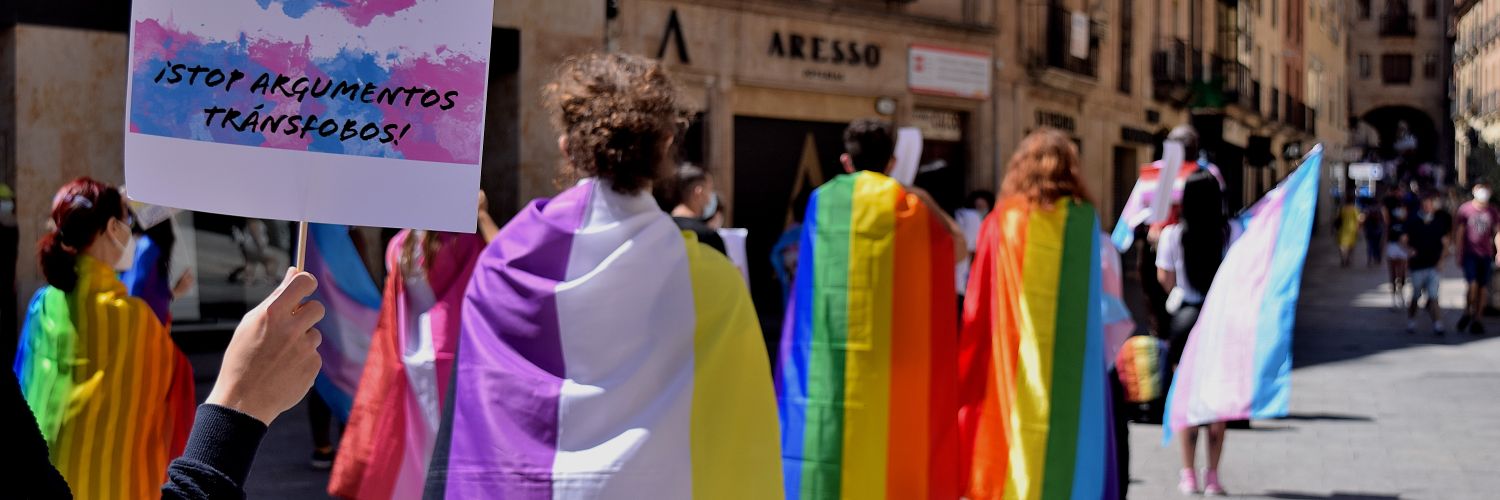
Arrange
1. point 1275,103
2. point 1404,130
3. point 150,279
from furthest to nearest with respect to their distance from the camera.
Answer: point 1404,130
point 1275,103
point 150,279

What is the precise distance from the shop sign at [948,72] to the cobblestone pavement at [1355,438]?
685 centimetres

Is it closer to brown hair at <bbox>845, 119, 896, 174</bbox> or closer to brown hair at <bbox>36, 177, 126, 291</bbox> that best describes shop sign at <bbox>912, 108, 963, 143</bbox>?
brown hair at <bbox>845, 119, 896, 174</bbox>

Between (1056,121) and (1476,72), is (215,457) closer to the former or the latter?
(1056,121)

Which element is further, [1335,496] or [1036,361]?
[1335,496]

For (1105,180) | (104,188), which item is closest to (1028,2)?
(1105,180)

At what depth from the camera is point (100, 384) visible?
4.37 meters

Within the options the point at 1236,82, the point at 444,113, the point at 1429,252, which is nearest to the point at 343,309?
the point at 444,113

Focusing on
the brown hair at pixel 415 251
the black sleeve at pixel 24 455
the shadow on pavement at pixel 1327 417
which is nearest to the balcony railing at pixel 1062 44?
the shadow on pavement at pixel 1327 417

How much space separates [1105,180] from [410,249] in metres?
24.0

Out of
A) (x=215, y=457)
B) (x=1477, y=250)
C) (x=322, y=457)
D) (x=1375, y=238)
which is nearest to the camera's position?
(x=215, y=457)

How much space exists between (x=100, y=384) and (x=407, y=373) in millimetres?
1422

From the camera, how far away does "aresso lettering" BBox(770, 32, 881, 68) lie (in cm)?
1877

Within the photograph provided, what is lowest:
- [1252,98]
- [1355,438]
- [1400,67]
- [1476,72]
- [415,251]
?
[1355,438]

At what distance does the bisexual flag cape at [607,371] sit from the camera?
319cm
